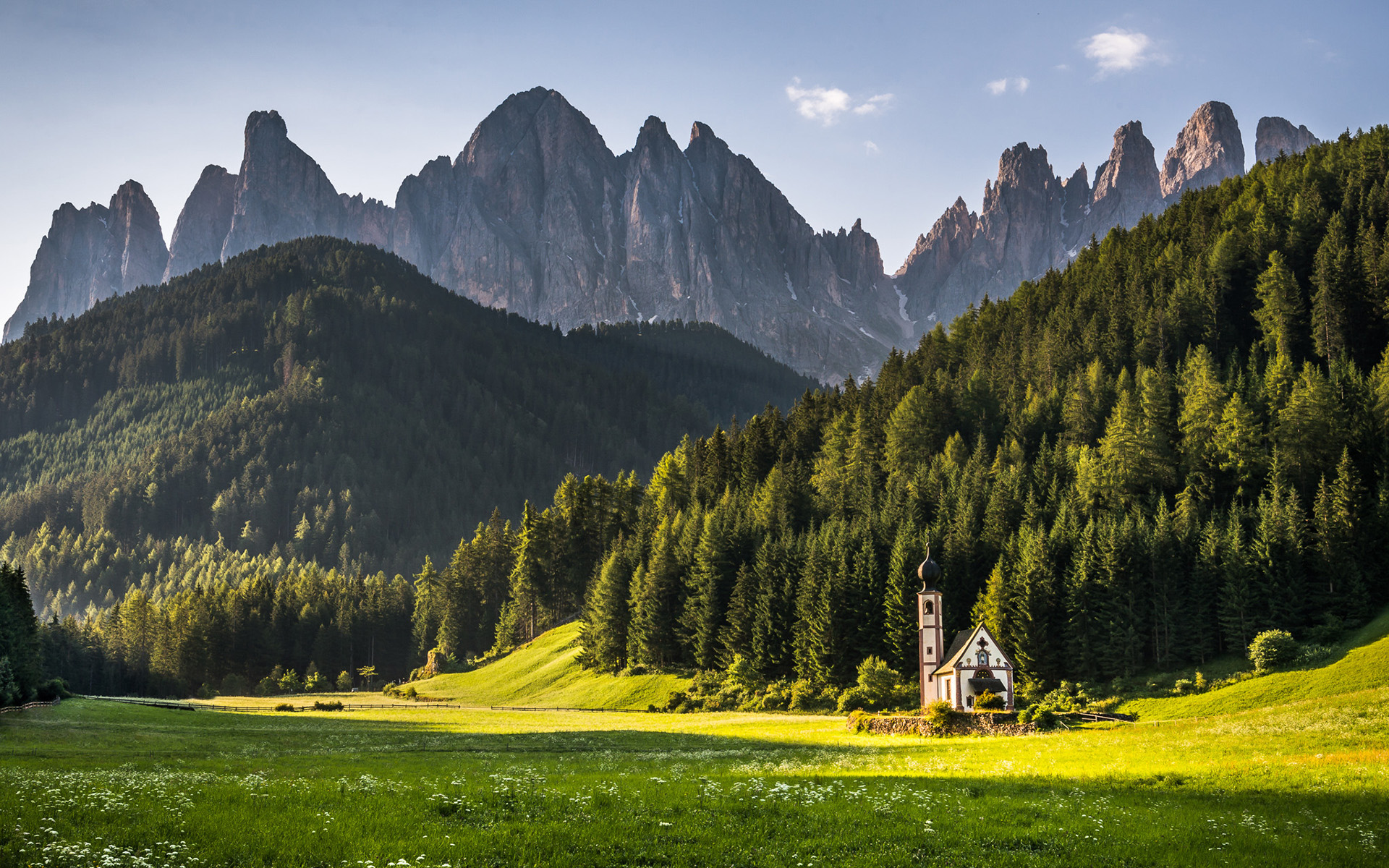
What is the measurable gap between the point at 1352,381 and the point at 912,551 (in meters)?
43.7

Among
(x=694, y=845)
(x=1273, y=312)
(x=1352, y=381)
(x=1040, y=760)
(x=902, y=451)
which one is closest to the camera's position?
(x=694, y=845)

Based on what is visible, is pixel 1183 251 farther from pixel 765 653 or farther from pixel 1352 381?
pixel 765 653

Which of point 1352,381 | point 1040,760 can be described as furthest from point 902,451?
point 1040,760

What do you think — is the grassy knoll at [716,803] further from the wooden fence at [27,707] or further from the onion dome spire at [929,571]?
the onion dome spire at [929,571]

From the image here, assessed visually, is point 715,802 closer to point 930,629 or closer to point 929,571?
point 930,629

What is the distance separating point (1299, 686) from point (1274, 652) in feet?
24.5

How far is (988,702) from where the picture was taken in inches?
2763

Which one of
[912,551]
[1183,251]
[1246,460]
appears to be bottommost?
[912,551]

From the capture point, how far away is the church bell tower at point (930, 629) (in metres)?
81.4

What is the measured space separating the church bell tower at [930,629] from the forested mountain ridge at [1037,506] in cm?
480

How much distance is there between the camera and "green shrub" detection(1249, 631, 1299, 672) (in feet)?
221

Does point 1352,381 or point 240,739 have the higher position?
point 1352,381

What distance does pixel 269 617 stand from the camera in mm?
155375

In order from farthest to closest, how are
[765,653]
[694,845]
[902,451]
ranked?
[902,451]
[765,653]
[694,845]
